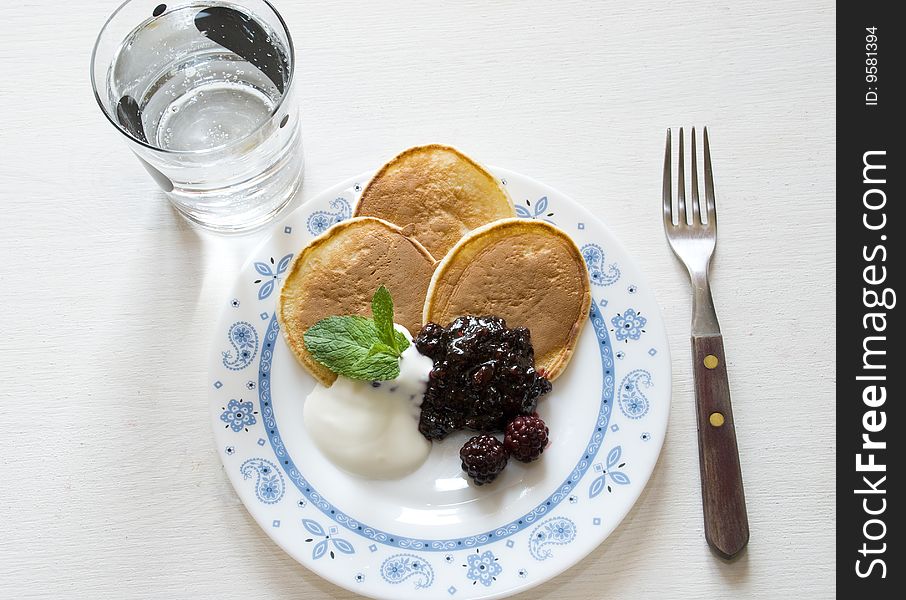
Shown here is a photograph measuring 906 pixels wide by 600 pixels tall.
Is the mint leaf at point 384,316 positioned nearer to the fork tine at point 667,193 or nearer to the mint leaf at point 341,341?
the mint leaf at point 341,341

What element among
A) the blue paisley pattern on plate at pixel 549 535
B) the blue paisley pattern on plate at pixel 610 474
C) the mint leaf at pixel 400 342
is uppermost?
the mint leaf at pixel 400 342

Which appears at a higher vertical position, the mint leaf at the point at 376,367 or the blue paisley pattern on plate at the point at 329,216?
the blue paisley pattern on plate at the point at 329,216

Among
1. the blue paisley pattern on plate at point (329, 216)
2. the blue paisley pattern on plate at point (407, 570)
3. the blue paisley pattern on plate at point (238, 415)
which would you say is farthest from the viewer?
the blue paisley pattern on plate at point (329, 216)

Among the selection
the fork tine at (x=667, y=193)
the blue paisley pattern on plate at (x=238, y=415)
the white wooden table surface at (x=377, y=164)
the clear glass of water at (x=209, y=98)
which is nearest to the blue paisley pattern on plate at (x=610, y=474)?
the white wooden table surface at (x=377, y=164)

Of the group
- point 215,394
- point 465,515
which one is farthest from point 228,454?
point 465,515

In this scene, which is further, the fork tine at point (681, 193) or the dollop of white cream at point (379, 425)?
the fork tine at point (681, 193)

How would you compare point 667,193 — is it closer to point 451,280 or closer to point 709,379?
point 709,379

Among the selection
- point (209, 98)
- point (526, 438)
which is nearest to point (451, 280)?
point (526, 438)
